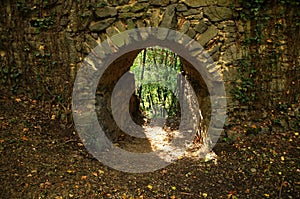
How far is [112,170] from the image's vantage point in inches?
154

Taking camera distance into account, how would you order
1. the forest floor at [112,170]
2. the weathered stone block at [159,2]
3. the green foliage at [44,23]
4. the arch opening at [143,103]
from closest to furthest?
the forest floor at [112,170], the weathered stone block at [159,2], the green foliage at [44,23], the arch opening at [143,103]

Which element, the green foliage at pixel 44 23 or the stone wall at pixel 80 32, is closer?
the stone wall at pixel 80 32

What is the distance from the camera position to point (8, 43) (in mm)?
4617

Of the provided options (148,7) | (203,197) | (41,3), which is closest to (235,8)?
(148,7)

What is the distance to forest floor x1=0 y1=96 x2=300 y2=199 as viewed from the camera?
131 inches

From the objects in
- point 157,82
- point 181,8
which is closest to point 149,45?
point 181,8

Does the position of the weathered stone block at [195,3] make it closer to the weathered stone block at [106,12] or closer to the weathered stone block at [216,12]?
the weathered stone block at [216,12]

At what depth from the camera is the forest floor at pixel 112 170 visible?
3.32 meters

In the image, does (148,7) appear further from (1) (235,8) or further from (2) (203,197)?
(2) (203,197)

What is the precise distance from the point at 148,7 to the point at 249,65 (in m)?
1.76

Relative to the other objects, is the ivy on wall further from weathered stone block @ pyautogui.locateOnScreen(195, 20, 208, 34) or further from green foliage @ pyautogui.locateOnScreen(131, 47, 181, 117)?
green foliage @ pyautogui.locateOnScreen(131, 47, 181, 117)

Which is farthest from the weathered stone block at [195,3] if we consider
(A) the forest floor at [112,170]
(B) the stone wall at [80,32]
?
(A) the forest floor at [112,170]

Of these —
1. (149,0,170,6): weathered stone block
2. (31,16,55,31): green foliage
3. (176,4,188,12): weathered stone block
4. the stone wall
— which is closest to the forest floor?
the stone wall

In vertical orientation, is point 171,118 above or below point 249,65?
below
